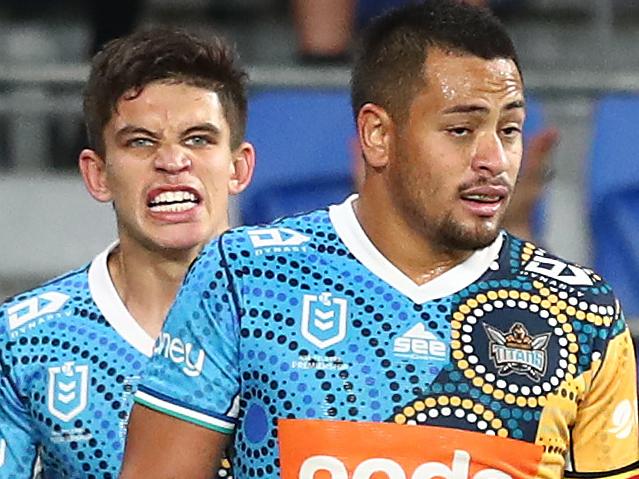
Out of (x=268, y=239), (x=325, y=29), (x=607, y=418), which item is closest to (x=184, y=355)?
(x=268, y=239)

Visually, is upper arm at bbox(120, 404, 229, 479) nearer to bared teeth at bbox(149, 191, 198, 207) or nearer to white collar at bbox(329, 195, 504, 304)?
white collar at bbox(329, 195, 504, 304)

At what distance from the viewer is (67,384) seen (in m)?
3.36

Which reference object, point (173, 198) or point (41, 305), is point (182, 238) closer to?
point (173, 198)

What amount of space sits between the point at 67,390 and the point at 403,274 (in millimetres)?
801

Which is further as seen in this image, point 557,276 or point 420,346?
point 557,276

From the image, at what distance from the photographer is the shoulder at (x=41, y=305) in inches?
135

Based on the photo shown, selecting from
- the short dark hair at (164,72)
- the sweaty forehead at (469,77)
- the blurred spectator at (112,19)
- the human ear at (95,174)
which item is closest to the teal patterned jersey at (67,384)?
the human ear at (95,174)

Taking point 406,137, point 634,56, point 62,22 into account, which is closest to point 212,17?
point 62,22

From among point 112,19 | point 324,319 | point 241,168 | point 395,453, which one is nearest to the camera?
point 395,453

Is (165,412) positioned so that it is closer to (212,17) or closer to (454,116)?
(454,116)

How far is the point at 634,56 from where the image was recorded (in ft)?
23.0

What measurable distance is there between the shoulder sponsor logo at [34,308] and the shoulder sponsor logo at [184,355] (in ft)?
2.13

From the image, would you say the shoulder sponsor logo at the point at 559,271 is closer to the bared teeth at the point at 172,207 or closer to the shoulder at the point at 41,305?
the bared teeth at the point at 172,207

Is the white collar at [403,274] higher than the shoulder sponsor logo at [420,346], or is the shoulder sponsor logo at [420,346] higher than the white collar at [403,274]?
the white collar at [403,274]
